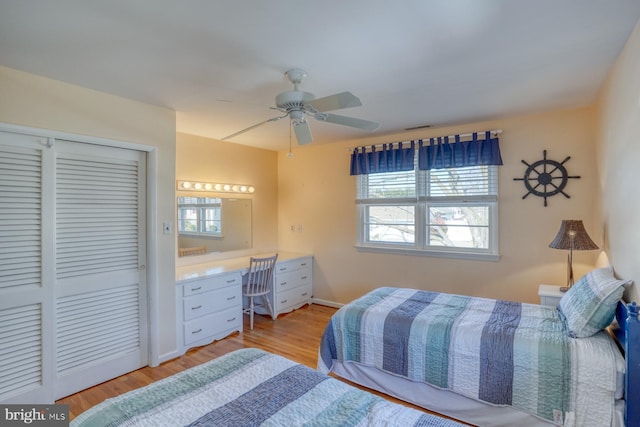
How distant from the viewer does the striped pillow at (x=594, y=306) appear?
1940 mm

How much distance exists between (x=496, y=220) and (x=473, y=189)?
0.42 m

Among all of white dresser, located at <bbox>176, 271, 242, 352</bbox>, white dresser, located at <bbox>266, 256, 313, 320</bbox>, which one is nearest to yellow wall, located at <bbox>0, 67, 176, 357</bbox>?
white dresser, located at <bbox>176, 271, 242, 352</bbox>

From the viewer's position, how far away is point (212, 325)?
139 inches

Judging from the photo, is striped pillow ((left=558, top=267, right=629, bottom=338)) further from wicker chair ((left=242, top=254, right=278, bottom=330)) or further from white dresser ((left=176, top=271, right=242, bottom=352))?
white dresser ((left=176, top=271, right=242, bottom=352))

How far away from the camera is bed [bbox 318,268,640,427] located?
5.92 ft

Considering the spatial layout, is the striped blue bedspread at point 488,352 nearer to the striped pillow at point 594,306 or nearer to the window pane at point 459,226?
the striped pillow at point 594,306

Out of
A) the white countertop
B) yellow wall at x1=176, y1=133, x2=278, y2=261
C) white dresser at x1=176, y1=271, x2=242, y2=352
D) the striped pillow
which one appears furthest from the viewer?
yellow wall at x1=176, y1=133, x2=278, y2=261

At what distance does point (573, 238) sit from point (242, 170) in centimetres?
390

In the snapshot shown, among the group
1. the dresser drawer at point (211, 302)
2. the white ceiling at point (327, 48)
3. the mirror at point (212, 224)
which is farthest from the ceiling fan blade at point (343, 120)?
the mirror at point (212, 224)

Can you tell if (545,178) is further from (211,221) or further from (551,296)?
(211,221)

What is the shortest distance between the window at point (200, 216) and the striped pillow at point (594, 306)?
12.4ft

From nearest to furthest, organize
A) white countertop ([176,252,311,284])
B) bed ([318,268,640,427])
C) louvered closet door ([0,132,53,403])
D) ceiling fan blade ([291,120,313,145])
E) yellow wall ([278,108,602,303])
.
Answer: bed ([318,268,640,427]) < louvered closet door ([0,132,53,403]) < ceiling fan blade ([291,120,313,145]) < yellow wall ([278,108,602,303]) < white countertop ([176,252,311,284])

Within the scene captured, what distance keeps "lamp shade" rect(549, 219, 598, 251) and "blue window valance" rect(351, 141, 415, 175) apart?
5.59 ft

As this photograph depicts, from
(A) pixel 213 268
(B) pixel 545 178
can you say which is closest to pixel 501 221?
(B) pixel 545 178
